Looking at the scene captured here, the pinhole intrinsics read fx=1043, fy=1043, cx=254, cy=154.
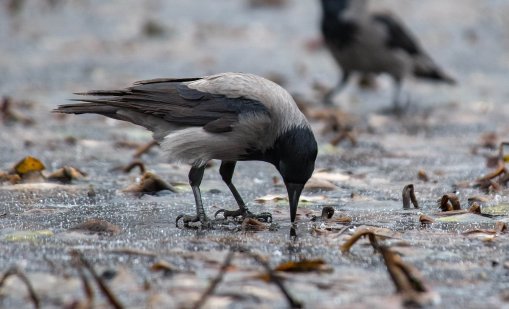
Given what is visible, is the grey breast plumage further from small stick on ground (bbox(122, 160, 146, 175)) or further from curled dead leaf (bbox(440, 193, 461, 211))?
small stick on ground (bbox(122, 160, 146, 175))

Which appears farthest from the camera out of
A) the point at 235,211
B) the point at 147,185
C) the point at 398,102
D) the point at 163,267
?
the point at 398,102

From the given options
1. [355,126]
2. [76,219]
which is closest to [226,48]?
[355,126]

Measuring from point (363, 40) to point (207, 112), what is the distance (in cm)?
650

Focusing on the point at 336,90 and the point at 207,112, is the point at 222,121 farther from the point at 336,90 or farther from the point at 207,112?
the point at 336,90

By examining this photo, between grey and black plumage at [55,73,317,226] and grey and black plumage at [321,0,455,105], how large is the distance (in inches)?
245

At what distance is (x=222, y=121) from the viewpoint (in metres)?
5.68

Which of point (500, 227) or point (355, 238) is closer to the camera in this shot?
point (355, 238)

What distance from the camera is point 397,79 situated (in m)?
12.6

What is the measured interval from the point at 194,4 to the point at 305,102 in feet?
19.8

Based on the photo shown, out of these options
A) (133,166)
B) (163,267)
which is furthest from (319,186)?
(163,267)

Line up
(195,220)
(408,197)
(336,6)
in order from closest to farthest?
(195,220)
(408,197)
(336,6)

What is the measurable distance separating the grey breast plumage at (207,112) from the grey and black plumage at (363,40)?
245 inches

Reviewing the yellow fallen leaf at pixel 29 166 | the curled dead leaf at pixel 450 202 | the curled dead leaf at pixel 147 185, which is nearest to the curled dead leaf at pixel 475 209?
the curled dead leaf at pixel 450 202

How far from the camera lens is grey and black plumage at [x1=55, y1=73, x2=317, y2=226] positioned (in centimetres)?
547
